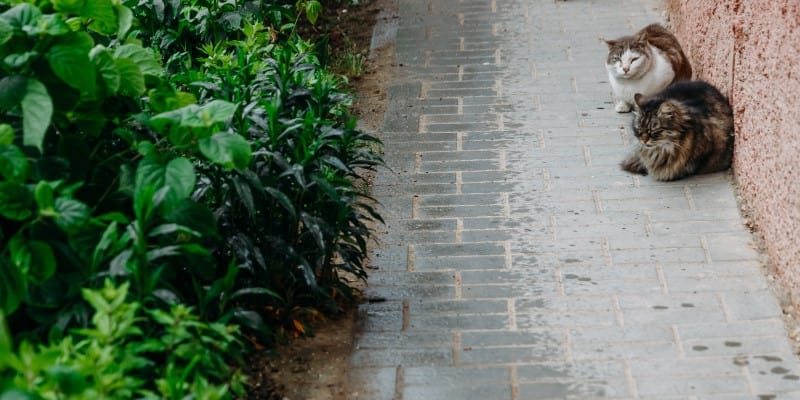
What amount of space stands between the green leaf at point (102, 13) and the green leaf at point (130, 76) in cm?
26

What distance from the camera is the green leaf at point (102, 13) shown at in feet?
13.9

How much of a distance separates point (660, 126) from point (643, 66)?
3.13ft

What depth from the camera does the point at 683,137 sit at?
633 cm

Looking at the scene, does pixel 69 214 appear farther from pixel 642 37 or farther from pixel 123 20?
pixel 642 37

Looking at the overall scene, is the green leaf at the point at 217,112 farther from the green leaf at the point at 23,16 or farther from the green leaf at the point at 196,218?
the green leaf at the point at 23,16

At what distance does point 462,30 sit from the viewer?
9062mm

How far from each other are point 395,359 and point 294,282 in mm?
597

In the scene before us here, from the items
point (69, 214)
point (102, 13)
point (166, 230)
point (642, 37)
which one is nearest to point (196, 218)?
point (166, 230)

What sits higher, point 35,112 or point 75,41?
point 75,41

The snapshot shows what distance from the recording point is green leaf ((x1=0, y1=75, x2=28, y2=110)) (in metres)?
3.72

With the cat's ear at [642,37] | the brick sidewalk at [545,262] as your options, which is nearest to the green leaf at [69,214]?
the brick sidewalk at [545,262]

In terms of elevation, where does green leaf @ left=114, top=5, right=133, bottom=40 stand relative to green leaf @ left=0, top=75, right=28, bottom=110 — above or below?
below

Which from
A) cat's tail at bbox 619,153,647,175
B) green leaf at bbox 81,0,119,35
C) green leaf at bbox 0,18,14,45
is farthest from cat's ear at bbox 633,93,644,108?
green leaf at bbox 0,18,14,45

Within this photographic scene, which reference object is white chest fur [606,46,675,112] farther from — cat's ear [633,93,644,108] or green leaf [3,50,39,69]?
green leaf [3,50,39,69]
